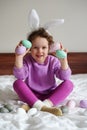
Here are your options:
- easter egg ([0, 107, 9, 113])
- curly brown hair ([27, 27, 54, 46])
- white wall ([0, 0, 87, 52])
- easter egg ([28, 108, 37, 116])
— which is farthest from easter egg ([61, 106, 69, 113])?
white wall ([0, 0, 87, 52])

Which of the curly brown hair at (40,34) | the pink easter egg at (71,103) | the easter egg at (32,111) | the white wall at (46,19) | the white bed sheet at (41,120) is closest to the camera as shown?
the white bed sheet at (41,120)

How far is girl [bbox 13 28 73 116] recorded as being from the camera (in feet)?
3.88

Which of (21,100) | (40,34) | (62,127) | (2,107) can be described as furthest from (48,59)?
(62,127)

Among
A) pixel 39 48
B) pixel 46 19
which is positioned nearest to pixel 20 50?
pixel 39 48

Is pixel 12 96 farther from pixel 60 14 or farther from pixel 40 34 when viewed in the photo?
pixel 60 14

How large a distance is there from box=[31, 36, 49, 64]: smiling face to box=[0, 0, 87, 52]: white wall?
0.60 metres

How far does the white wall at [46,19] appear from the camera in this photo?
5.83 ft

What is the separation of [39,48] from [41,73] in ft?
0.39

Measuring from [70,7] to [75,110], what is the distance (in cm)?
92

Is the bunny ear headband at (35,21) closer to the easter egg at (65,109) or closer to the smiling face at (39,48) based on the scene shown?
the smiling face at (39,48)

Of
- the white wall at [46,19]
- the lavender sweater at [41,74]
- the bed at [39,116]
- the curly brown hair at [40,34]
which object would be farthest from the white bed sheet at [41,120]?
the white wall at [46,19]

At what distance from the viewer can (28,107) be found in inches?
43.6

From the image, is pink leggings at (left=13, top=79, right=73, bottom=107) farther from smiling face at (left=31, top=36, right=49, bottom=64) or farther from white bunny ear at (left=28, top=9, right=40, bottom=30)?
white bunny ear at (left=28, top=9, right=40, bottom=30)

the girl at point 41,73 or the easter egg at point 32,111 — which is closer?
the easter egg at point 32,111
